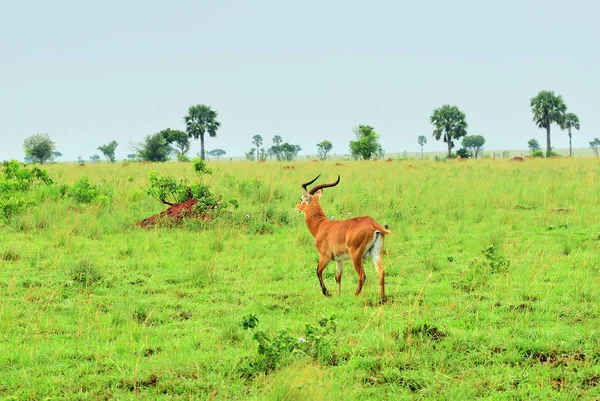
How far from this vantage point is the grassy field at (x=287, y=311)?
476 cm

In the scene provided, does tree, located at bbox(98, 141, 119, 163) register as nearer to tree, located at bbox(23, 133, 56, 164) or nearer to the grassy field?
tree, located at bbox(23, 133, 56, 164)

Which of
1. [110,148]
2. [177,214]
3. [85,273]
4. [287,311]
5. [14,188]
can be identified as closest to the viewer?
[287,311]

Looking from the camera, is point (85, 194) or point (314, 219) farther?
point (85, 194)

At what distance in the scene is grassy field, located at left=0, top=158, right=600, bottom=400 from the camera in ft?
15.6

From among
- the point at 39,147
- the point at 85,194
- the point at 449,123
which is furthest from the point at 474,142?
the point at 85,194

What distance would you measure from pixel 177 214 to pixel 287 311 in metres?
6.56

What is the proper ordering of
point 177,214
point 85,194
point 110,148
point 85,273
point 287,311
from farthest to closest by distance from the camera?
point 110,148 → point 85,194 → point 177,214 → point 85,273 → point 287,311

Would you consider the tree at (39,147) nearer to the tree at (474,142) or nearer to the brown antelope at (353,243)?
the brown antelope at (353,243)

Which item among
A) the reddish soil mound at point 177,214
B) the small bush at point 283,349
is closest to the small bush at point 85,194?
the reddish soil mound at point 177,214

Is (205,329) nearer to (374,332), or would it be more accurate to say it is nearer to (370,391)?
(374,332)

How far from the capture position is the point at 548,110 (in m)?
75.5

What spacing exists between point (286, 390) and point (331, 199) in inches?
464

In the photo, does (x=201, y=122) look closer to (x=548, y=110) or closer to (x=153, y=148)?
(x=153, y=148)

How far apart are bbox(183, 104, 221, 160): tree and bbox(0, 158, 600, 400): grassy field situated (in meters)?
68.7
